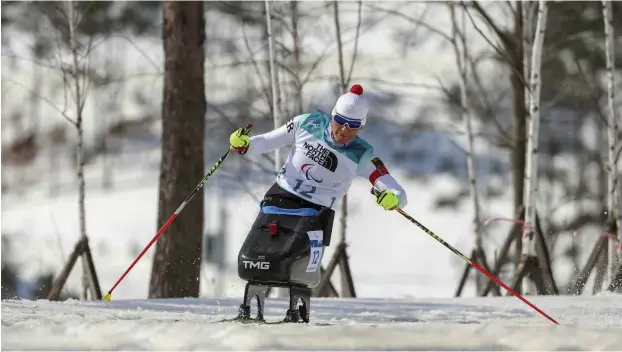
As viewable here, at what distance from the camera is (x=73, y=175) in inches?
1740

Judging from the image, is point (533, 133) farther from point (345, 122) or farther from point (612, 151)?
point (345, 122)

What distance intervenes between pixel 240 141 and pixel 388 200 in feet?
3.59

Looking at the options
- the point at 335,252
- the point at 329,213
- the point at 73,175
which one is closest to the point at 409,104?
the point at 73,175

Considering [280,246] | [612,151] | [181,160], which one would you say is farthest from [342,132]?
[612,151]

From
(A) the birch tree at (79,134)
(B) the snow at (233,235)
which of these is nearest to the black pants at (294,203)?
(A) the birch tree at (79,134)

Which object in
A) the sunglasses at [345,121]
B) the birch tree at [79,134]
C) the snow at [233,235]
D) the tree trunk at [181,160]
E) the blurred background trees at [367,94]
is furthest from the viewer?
the snow at [233,235]

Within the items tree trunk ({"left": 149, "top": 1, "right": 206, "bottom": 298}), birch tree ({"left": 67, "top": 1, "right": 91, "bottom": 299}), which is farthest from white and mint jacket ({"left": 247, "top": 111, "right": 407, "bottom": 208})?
birch tree ({"left": 67, "top": 1, "right": 91, "bottom": 299})

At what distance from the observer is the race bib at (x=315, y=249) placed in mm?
7199

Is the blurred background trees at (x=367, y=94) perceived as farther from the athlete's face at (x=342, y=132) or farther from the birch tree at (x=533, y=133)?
the athlete's face at (x=342, y=132)

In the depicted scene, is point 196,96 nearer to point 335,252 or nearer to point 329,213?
point 335,252

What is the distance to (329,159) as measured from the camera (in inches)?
282

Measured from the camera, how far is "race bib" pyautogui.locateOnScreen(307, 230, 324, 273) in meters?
7.20

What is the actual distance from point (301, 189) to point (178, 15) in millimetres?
4633

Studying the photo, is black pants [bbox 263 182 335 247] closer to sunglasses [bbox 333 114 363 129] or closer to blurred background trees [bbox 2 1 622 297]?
sunglasses [bbox 333 114 363 129]
